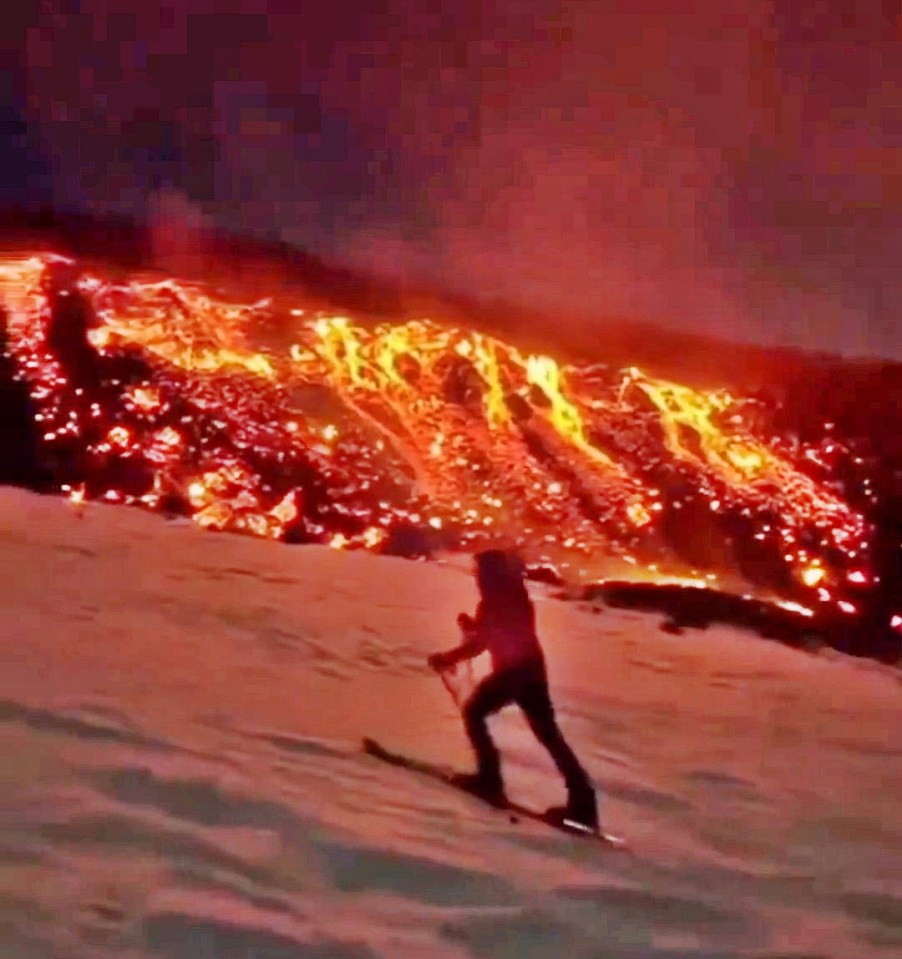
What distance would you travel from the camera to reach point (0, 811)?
202 inches

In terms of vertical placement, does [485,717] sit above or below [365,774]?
above

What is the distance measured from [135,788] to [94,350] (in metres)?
6.71

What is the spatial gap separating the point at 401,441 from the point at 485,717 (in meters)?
5.94

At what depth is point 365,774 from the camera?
660 centimetres

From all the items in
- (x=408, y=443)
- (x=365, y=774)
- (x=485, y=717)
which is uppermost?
(x=408, y=443)

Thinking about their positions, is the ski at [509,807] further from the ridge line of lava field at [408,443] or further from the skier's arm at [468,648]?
the ridge line of lava field at [408,443]

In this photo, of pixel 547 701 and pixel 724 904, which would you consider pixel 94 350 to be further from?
pixel 724 904

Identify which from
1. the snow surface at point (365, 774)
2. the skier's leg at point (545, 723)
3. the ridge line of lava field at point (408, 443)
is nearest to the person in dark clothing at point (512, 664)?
the skier's leg at point (545, 723)

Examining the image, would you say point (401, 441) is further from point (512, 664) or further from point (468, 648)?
point (512, 664)

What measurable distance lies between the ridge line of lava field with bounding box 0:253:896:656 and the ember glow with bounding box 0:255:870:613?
0.01 metres

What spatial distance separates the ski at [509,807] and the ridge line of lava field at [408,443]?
452cm

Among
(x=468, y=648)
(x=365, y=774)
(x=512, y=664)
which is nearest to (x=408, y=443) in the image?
(x=365, y=774)

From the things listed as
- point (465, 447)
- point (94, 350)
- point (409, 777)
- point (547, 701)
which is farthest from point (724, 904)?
point (94, 350)

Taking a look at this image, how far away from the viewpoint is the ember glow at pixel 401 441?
37.6ft
